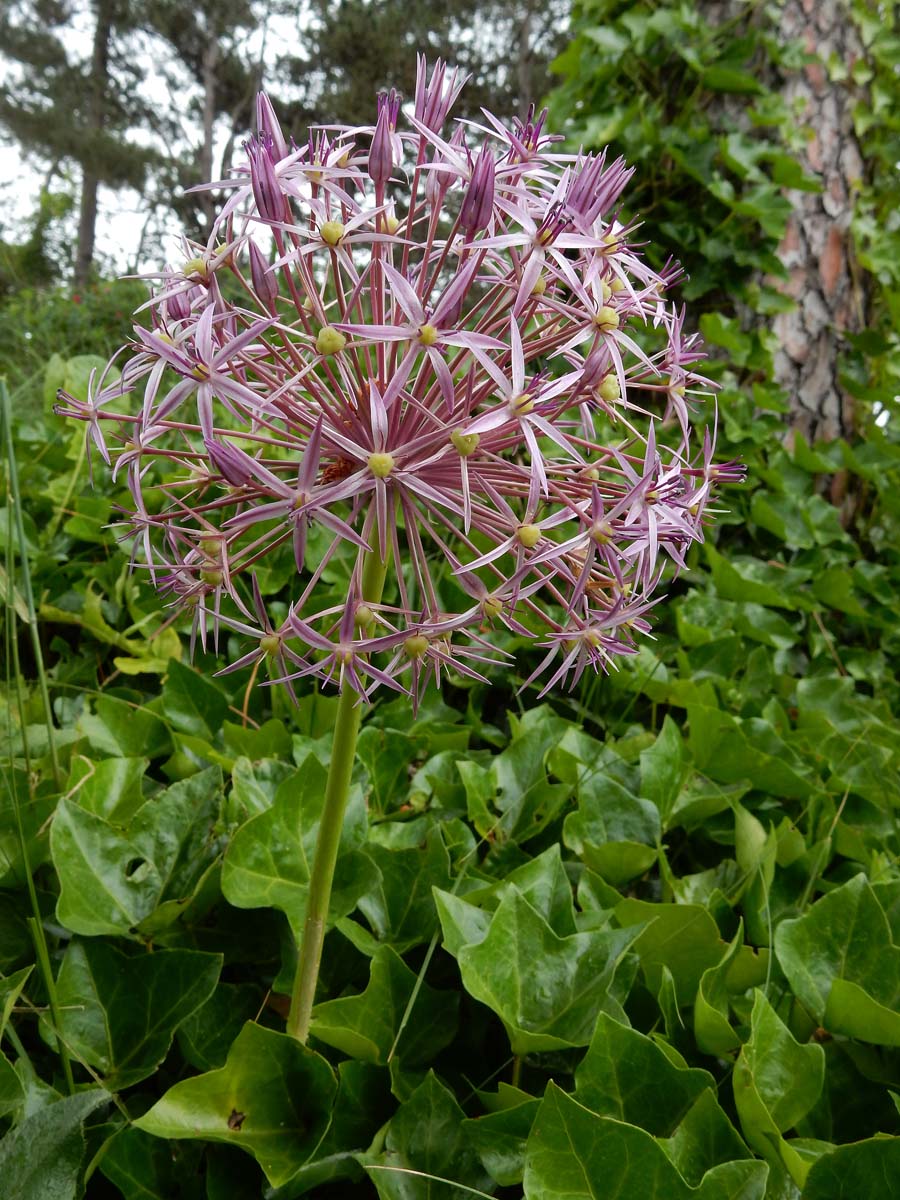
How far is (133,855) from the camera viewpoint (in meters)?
1.12

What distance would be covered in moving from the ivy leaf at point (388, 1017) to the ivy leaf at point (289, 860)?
9 centimetres

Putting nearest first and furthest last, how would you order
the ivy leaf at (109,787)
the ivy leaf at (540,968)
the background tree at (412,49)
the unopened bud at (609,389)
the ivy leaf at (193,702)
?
the unopened bud at (609,389), the ivy leaf at (540,968), the ivy leaf at (109,787), the ivy leaf at (193,702), the background tree at (412,49)

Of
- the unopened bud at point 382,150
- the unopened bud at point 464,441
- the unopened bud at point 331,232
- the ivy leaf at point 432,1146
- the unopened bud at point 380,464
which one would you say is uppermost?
the unopened bud at point 382,150

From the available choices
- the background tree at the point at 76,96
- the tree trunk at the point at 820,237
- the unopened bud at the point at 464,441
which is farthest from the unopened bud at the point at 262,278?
the background tree at the point at 76,96

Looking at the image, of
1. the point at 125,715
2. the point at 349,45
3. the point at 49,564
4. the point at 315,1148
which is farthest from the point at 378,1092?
the point at 349,45

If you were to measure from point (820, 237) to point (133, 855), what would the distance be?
3001 mm

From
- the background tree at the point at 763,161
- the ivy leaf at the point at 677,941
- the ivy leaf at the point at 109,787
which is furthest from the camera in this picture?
the background tree at the point at 763,161

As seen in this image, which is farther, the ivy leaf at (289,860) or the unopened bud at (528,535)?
the ivy leaf at (289,860)

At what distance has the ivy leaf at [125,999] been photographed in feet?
3.22

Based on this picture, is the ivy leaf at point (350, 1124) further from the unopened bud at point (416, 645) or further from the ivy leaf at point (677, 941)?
the unopened bud at point (416, 645)

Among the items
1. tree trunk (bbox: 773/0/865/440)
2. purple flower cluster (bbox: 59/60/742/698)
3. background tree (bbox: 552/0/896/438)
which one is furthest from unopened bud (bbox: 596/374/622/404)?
tree trunk (bbox: 773/0/865/440)

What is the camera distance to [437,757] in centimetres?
152

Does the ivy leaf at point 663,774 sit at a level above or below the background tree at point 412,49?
→ below

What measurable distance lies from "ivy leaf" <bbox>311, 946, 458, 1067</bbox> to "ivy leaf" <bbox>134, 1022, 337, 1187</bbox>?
0.16 feet
